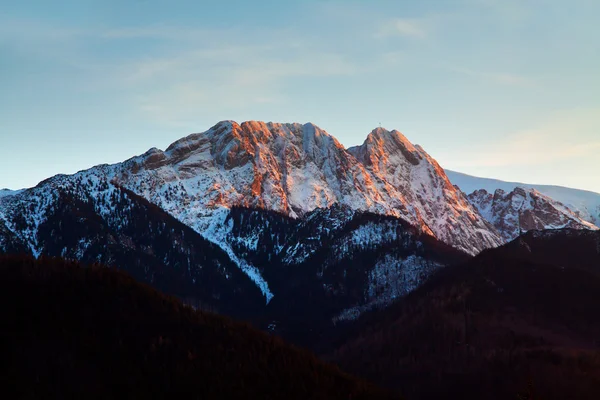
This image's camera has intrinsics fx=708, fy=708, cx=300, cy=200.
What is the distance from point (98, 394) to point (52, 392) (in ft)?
42.5

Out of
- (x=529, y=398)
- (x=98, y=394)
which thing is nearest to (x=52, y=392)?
(x=98, y=394)

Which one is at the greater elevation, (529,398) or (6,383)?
(529,398)

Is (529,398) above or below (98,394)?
above

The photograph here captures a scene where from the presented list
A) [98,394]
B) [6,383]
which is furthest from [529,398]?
[6,383]

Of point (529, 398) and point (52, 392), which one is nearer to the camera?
point (529, 398)

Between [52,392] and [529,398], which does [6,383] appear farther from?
[529,398]

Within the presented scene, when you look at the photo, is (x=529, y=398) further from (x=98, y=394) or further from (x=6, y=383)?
(x=6, y=383)

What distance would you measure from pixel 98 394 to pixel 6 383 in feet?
81.4

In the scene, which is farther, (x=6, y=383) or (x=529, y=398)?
(x=6, y=383)

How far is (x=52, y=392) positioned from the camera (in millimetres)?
191500

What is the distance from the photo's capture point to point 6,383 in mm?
194750

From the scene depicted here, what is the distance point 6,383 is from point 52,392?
14.2 m

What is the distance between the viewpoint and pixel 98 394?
199m
